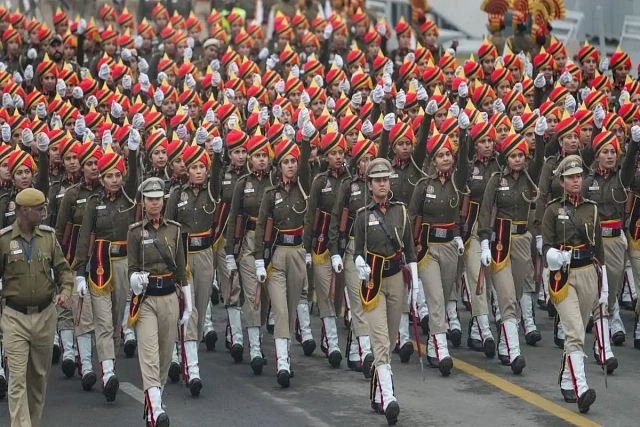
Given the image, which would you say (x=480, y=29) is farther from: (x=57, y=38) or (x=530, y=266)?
(x=530, y=266)

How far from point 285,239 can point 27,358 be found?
3694mm

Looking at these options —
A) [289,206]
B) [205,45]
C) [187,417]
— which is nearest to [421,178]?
[289,206]

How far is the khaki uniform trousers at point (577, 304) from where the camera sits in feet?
49.7

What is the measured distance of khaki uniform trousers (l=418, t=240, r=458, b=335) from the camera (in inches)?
663

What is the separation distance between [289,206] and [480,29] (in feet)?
56.5

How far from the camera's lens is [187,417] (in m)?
15.2

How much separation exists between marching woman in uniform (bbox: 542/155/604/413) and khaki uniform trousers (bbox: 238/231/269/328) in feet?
10.3

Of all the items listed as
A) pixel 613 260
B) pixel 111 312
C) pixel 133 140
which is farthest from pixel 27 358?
pixel 613 260

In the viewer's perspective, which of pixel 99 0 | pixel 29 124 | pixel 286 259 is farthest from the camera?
pixel 99 0

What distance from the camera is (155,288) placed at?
48.8 ft

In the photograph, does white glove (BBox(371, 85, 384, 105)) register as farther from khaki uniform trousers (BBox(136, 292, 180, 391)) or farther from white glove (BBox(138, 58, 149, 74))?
white glove (BBox(138, 58, 149, 74))

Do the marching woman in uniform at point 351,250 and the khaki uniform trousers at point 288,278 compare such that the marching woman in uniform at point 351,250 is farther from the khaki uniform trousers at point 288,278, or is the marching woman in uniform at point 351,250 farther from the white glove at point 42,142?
the white glove at point 42,142

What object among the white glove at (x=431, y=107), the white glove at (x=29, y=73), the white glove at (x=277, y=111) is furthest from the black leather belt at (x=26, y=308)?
the white glove at (x=29, y=73)

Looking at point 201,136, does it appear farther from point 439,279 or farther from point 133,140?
point 439,279
